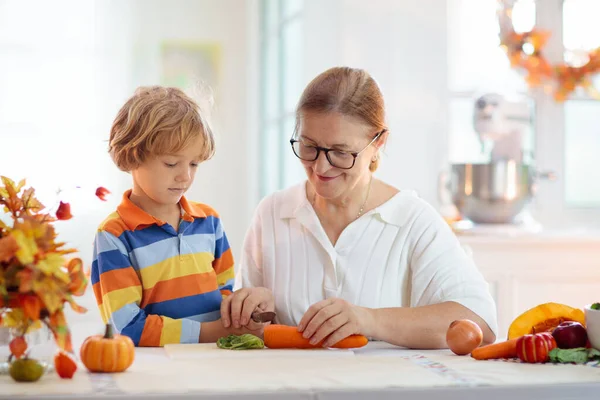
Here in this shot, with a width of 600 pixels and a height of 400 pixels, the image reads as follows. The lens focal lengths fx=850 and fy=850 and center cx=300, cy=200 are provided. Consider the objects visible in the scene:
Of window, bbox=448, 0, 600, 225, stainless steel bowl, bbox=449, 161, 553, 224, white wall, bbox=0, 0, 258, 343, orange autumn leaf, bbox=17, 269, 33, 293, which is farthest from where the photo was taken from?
white wall, bbox=0, 0, 258, 343

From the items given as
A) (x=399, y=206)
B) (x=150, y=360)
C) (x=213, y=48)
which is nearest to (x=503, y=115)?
(x=399, y=206)

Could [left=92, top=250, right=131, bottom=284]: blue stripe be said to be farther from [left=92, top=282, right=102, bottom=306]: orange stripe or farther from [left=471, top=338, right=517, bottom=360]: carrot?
[left=471, top=338, right=517, bottom=360]: carrot

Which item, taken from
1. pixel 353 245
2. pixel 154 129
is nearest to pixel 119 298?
pixel 154 129

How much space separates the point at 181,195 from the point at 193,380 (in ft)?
1.81

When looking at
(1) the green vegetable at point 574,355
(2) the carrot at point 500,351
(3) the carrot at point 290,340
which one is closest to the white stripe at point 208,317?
(3) the carrot at point 290,340

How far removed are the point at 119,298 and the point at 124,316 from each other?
0.04 meters

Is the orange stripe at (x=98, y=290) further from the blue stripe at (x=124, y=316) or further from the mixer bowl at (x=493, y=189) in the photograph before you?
the mixer bowl at (x=493, y=189)

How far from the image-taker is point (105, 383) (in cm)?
126

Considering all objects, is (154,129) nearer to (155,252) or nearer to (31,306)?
(155,252)

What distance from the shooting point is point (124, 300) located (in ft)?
5.35

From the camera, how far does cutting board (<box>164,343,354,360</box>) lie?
152 centimetres

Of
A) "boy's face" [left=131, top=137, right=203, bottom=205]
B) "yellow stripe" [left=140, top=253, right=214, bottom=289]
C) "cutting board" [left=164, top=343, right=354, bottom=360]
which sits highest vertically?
"boy's face" [left=131, top=137, right=203, bottom=205]

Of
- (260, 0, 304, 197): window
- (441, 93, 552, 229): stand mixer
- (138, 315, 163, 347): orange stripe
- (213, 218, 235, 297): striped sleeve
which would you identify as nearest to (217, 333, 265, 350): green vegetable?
(138, 315, 163, 347): orange stripe

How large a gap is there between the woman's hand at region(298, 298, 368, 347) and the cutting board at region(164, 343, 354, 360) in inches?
1.1
